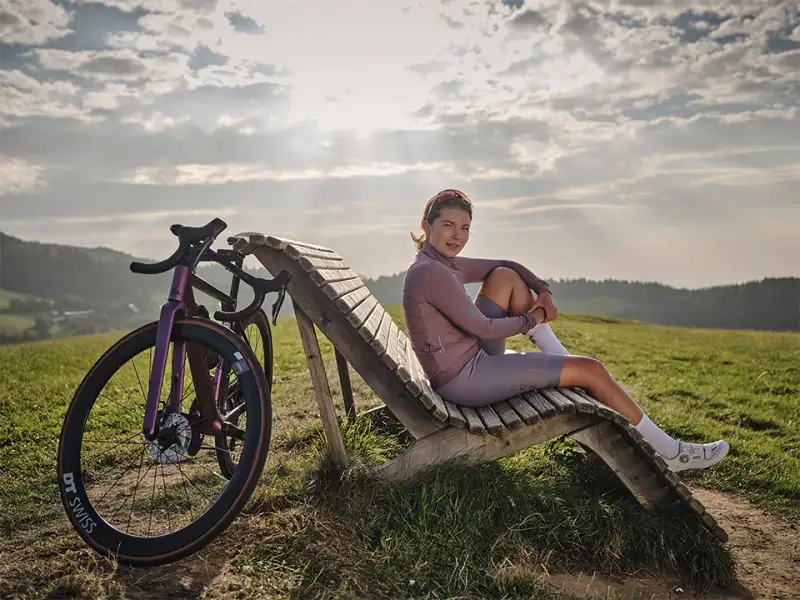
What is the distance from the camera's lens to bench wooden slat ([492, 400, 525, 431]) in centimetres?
417

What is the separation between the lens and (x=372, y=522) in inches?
153

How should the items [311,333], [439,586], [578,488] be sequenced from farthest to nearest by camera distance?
[578,488], [311,333], [439,586]

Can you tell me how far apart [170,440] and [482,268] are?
2646 mm

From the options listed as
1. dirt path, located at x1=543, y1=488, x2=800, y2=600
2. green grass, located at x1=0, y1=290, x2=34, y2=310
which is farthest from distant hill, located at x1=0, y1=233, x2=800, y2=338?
dirt path, located at x1=543, y1=488, x2=800, y2=600

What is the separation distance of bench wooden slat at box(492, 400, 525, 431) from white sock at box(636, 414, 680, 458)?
893 mm

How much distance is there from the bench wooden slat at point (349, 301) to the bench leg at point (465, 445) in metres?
0.92

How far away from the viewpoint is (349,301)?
4.26 m

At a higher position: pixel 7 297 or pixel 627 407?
pixel 7 297

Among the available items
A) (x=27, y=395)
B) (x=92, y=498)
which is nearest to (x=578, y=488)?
(x=92, y=498)

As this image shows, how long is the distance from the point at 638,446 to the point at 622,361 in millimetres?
9515

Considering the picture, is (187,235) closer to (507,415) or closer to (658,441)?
(507,415)

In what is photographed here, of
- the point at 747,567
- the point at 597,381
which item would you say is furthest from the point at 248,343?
the point at 747,567

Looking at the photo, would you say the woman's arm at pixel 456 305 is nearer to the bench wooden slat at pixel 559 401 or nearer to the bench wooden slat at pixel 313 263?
the bench wooden slat at pixel 559 401

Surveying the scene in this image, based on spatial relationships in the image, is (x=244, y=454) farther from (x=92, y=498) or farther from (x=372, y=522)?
(x=92, y=498)
